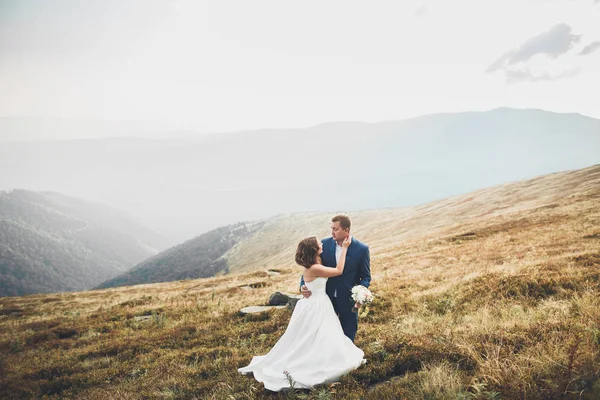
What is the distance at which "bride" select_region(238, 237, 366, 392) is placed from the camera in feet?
20.5

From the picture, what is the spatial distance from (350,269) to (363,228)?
7706cm

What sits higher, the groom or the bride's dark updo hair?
the bride's dark updo hair

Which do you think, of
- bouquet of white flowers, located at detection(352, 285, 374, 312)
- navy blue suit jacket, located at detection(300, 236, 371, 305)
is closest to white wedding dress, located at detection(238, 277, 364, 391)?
navy blue suit jacket, located at detection(300, 236, 371, 305)

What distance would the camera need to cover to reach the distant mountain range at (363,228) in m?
46.0

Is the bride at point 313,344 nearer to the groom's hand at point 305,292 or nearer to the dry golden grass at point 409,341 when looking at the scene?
the groom's hand at point 305,292

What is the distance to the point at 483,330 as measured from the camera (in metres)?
7.14

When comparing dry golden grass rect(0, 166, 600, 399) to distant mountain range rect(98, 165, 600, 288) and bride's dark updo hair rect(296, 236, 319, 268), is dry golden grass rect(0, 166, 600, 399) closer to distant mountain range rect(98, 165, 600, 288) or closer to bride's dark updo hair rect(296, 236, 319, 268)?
bride's dark updo hair rect(296, 236, 319, 268)

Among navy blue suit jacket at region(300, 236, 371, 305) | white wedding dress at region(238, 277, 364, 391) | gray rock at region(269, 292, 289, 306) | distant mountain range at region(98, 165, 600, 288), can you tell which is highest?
navy blue suit jacket at region(300, 236, 371, 305)

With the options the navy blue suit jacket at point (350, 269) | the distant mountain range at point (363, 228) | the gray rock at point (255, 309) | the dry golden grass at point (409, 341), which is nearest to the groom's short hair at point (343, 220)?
the navy blue suit jacket at point (350, 269)

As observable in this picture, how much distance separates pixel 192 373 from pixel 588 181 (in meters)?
→ 59.2

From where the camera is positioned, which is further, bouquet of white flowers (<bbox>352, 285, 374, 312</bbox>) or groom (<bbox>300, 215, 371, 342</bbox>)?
groom (<bbox>300, 215, 371, 342</bbox>)

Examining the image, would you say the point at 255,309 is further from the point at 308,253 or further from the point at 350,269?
the point at 308,253

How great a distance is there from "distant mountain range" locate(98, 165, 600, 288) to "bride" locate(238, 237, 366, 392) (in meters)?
25.6

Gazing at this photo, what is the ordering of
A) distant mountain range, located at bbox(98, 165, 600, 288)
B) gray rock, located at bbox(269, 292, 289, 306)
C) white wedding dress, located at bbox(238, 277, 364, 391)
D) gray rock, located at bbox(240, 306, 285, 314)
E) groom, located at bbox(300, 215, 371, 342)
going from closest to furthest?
white wedding dress, located at bbox(238, 277, 364, 391) < groom, located at bbox(300, 215, 371, 342) < gray rock, located at bbox(240, 306, 285, 314) < gray rock, located at bbox(269, 292, 289, 306) < distant mountain range, located at bbox(98, 165, 600, 288)
